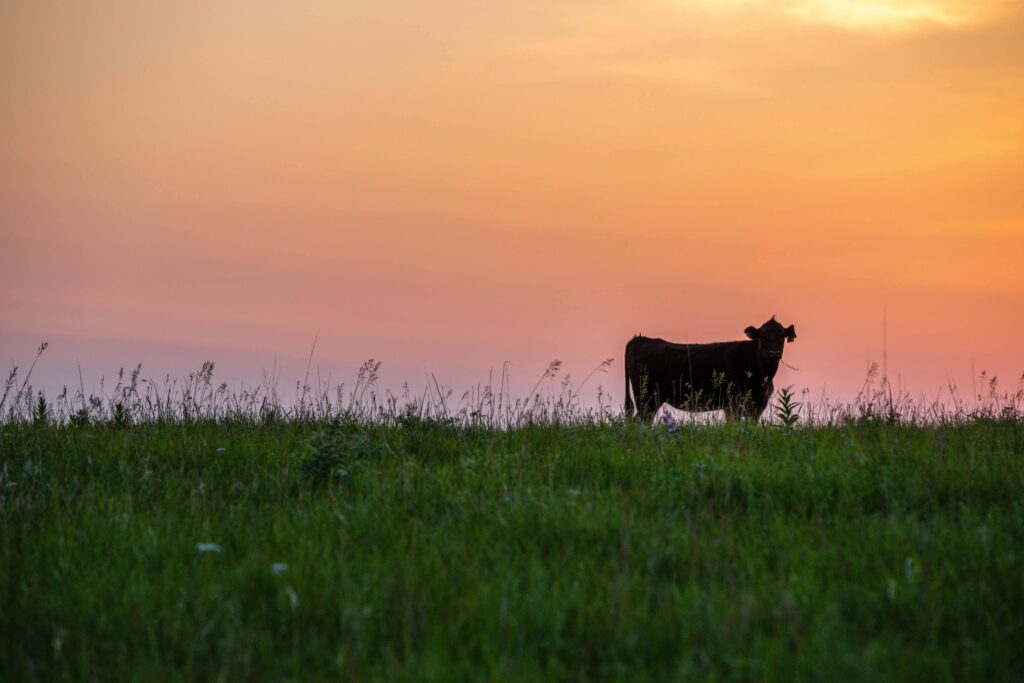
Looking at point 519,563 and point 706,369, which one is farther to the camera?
point 706,369

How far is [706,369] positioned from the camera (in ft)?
70.4

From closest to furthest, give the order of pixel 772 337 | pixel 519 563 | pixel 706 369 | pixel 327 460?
pixel 519 563, pixel 327 460, pixel 772 337, pixel 706 369

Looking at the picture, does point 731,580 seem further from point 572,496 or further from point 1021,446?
point 1021,446

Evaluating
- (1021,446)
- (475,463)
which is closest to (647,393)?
(1021,446)

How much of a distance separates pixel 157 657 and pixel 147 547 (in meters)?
1.67

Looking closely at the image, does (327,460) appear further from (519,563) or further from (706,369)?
(706,369)

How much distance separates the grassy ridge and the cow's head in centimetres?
1050

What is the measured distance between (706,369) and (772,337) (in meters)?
2.26

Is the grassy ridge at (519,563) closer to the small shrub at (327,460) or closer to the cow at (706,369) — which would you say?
the small shrub at (327,460)

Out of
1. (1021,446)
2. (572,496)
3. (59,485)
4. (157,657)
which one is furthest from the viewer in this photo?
(1021,446)

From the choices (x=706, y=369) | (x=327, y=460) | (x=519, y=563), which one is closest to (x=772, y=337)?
(x=706, y=369)

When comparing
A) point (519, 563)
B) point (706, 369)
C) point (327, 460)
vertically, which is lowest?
point (519, 563)

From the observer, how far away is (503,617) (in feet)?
15.5

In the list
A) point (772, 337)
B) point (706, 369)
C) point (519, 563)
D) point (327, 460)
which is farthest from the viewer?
point (706, 369)
